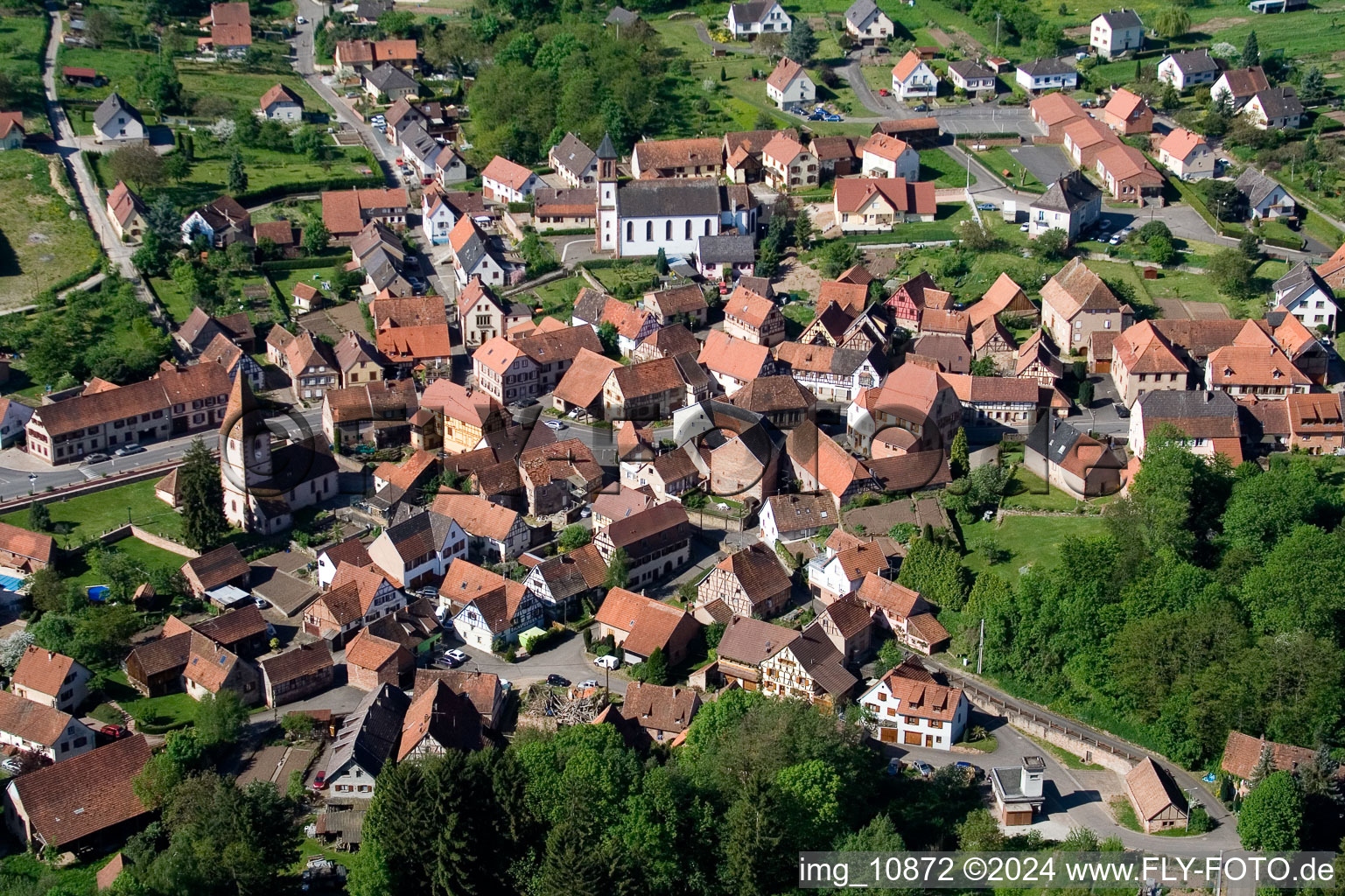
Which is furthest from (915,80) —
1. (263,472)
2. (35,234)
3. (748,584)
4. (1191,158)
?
(263,472)

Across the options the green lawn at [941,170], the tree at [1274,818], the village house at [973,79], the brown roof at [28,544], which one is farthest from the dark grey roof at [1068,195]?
the brown roof at [28,544]

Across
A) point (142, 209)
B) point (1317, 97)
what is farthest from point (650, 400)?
point (1317, 97)

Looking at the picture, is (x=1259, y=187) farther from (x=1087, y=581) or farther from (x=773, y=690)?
(x=773, y=690)

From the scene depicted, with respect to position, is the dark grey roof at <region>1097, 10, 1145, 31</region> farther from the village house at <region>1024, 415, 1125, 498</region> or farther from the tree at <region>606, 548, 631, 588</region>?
the tree at <region>606, 548, 631, 588</region>

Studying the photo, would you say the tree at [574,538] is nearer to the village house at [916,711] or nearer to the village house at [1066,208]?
the village house at [916,711]

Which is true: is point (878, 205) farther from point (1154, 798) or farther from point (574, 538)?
point (1154, 798)

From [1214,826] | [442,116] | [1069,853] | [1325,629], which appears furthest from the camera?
[442,116]

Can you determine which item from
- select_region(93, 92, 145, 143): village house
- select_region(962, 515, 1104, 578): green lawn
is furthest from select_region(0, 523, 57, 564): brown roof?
select_region(93, 92, 145, 143): village house
